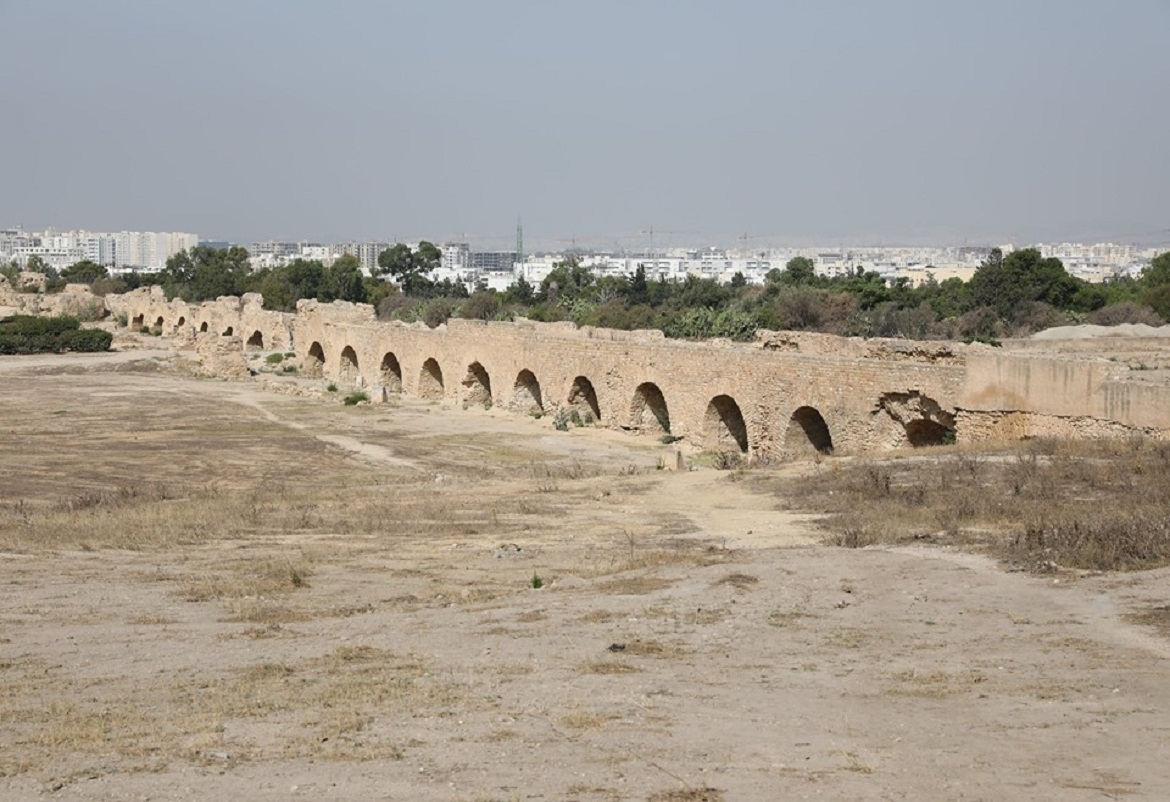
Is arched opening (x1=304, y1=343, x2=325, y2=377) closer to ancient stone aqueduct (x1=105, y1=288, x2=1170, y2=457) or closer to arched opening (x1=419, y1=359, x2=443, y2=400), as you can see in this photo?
ancient stone aqueduct (x1=105, y1=288, x2=1170, y2=457)

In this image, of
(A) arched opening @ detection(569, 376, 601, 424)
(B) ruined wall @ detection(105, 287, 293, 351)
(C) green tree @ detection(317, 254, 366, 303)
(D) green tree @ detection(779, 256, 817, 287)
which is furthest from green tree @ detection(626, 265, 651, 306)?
(A) arched opening @ detection(569, 376, 601, 424)

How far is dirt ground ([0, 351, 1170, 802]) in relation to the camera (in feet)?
20.8

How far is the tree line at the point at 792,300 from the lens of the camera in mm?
42562

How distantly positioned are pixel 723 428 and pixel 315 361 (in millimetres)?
23758

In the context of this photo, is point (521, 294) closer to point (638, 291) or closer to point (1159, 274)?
point (638, 291)

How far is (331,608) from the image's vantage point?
10750 millimetres

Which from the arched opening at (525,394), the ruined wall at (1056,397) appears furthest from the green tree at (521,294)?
the ruined wall at (1056,397)

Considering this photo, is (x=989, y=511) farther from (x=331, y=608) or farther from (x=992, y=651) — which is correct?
(x=331, y=608)

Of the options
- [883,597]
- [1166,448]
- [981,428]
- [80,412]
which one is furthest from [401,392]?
[883,597]

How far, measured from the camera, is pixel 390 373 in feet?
129

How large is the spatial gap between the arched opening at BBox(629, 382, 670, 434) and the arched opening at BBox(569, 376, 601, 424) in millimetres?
1996

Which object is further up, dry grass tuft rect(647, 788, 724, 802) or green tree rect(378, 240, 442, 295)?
green tree rect(378, 240, 442, 295)

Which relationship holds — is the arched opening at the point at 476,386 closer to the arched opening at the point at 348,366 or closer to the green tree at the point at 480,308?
the arched opening at the point at 348,366

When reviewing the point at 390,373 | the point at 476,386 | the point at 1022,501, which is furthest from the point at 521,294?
the point at 1022,501
